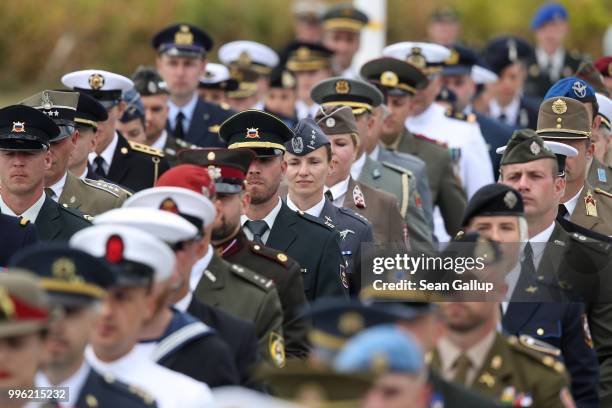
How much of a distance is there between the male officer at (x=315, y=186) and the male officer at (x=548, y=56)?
10633mm

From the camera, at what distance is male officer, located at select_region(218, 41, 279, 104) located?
18.6 meters

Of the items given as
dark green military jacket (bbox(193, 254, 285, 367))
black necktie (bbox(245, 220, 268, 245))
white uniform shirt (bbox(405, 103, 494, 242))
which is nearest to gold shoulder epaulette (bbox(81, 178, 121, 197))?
black necktie (bbox(245, 220, 268, 245))

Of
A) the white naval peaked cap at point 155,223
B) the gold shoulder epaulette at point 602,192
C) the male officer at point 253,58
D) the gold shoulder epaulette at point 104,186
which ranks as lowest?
the male officer at point 253,58

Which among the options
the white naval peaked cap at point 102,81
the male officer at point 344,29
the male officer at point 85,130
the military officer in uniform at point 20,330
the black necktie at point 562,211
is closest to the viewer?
the military officer in uniform at point 20,330

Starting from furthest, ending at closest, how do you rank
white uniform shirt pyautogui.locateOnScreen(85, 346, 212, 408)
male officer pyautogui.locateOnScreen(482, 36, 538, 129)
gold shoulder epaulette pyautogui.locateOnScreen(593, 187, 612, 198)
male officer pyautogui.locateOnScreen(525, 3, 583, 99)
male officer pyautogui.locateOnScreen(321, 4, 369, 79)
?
1. male officer pyautogui.locateOnScreen(525, 3, 583, 99)
2. male officer pyautogui.locateOnScreen(482, 36, 538, 129)
3. male officer pyautogui.locateOnScreen(321, 4, 369, 79)
4. gold shoulder epaulette pyautogui.locateOnScreen(593, 187, 612, 198)
5. white uniform shirt pyautogui.locateOnScreen(85, 346, 212, 408)

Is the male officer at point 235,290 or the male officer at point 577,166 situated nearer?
the male officer at point 235,290

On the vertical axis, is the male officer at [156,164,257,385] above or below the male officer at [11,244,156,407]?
below

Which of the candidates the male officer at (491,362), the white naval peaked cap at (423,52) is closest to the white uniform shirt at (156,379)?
the male officer at (491,362)

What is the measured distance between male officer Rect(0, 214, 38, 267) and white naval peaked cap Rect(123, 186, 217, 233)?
59.5 inches

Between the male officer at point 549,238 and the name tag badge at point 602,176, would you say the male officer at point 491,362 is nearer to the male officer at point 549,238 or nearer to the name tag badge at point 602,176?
the male officer at point 549,238

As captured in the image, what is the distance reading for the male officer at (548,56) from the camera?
69.6ft

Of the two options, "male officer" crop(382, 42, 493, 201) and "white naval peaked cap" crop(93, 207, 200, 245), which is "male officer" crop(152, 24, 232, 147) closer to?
"male officer" crop(382, 42, 493, 201)

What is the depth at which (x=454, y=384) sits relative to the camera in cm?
685

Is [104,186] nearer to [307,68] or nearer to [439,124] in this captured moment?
[439,124]
